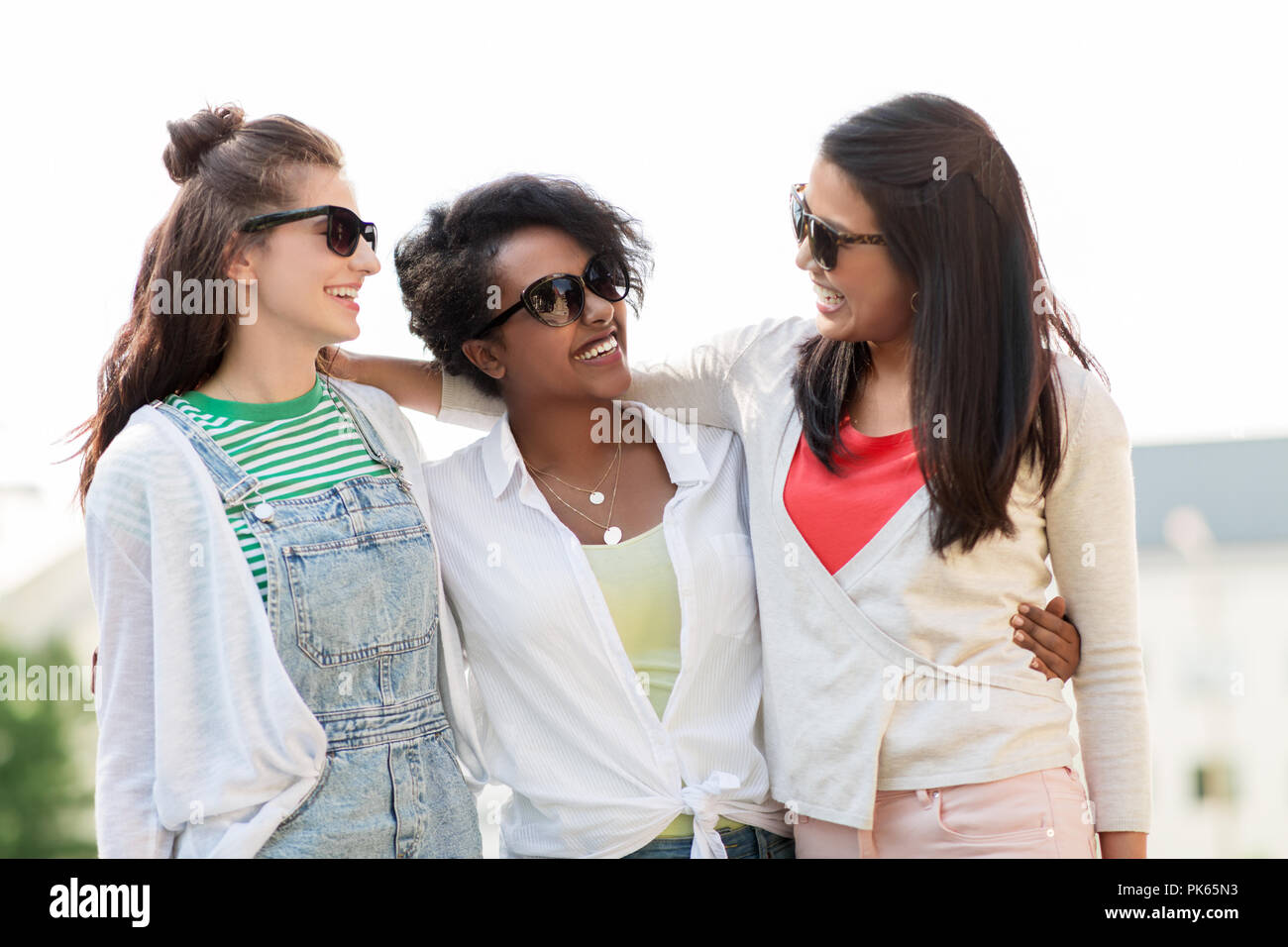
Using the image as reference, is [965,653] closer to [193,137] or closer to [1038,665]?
[1038,665]

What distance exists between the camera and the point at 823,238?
114 inches

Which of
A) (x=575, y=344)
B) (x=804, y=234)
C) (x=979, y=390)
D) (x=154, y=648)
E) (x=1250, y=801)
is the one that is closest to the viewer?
(x=154, y=648)

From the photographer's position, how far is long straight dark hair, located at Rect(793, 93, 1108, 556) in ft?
8.86

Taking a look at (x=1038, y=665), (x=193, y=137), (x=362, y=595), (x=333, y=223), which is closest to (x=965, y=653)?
(x=1038, y=665)

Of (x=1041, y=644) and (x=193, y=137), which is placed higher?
(x=193, y=137)

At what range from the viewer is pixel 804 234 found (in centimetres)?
296

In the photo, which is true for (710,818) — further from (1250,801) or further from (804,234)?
(1250,801)

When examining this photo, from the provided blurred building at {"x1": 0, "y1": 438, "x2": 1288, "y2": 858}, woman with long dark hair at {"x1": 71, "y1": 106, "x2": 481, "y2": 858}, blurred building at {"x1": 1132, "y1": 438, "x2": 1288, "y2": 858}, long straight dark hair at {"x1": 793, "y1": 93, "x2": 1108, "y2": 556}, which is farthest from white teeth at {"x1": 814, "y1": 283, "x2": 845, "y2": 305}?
blurred building at {"x1": 1132, "y1": 438, "x2": 1288, "y2": 858}

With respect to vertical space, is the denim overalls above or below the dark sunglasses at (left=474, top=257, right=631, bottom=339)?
below

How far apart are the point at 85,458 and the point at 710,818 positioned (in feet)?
5.88

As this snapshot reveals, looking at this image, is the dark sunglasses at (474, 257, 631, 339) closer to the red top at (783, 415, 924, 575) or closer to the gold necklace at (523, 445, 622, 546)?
the gold necklace at (523, 445, 622, 546)

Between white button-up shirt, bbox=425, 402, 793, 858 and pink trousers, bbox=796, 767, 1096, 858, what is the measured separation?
0.31 meters

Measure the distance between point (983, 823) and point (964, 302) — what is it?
3.98 ft
